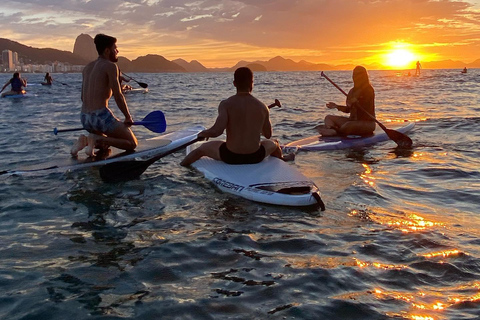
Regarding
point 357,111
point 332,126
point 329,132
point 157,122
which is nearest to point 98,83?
point 157,122

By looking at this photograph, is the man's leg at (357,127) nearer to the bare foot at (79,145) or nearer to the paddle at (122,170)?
the paddle at (122,170)

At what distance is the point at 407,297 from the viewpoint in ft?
12.1

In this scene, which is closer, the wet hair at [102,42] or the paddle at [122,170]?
the paddle at [122,170]

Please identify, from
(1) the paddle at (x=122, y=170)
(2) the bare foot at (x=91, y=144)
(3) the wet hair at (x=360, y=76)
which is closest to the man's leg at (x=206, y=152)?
(1) the paddle at (x=122, y=170)

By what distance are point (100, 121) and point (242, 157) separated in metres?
2.64

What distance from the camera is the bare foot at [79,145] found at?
8.26 meters

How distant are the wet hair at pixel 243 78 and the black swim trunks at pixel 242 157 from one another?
1.06 meters

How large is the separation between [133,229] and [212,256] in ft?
4.06

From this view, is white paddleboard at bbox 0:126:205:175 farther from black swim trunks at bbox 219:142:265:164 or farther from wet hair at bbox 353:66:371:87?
wet hair at bbox 353:66:371:87

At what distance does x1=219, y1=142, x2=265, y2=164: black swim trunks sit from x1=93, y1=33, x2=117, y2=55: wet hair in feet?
8.45

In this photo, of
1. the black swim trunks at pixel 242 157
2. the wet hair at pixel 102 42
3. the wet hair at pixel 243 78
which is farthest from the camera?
the wet hair at pixel 102 42

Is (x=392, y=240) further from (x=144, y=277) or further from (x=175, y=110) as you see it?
(x=175, y=110)

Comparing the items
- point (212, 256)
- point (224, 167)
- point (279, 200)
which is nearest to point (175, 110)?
point (224, 167)

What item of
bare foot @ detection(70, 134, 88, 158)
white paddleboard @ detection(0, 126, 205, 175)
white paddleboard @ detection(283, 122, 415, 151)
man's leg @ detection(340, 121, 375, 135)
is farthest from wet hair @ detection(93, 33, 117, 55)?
man's leg @ detection(340, 121, 375, 135)
